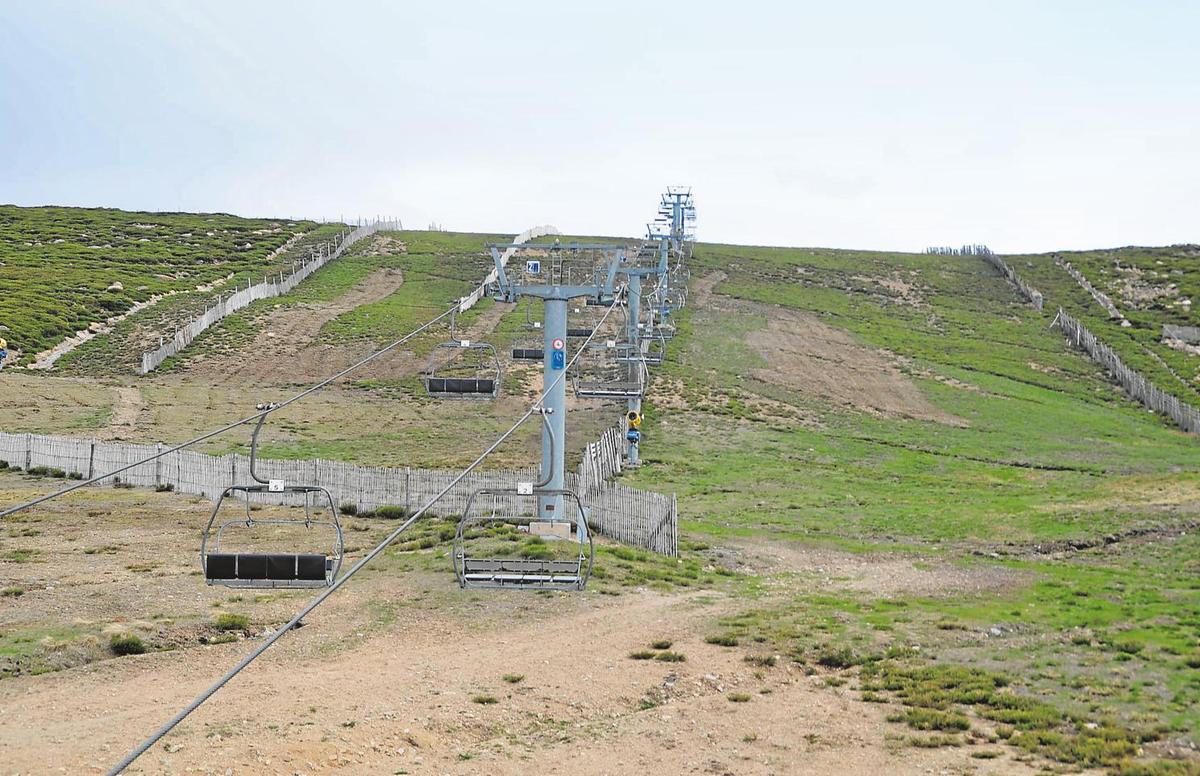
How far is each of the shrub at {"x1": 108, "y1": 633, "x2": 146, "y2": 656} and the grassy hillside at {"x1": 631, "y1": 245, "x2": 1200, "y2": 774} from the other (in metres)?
10.5

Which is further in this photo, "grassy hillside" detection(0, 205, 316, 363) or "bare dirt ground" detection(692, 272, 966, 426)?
"grassy hillside" detection(0, 205, 316, 363)

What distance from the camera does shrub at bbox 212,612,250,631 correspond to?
24.2 m

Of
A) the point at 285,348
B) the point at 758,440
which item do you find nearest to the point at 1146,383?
the point at 758,440

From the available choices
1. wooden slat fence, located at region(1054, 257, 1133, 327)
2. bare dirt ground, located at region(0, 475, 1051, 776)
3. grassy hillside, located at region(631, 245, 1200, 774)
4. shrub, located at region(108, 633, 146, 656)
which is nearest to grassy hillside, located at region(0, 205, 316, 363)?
grassy hillside, located at region(631, 245, 1200, 774)

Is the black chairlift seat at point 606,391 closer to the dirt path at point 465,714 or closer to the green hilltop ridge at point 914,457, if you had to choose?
the green hilltop ridge at point 914,457

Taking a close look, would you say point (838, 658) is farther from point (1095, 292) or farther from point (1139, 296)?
point (1095, 292)

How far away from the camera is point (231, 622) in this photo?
79.9 feet

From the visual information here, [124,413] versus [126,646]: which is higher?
[124,413]

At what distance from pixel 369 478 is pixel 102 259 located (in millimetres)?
71188

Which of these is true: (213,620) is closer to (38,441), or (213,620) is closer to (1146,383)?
(38,441)

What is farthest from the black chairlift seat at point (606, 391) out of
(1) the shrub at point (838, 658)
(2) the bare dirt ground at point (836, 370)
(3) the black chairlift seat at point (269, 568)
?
(2) the bare dirt ground at point (836, 370)

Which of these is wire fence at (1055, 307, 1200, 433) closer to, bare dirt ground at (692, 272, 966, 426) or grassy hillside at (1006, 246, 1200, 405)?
grassy hillside at (1006, 246, 1200, 405)

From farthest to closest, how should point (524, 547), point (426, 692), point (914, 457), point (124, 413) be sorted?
point (124, 413)
point (914, 457)
point (524, 547)
point (426, 692)

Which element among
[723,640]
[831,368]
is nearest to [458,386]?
[723,640]
